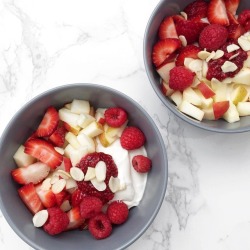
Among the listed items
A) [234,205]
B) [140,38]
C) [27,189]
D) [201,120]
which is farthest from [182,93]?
[27,189]

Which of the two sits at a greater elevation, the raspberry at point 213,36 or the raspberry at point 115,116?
the raspberry at point 213,36

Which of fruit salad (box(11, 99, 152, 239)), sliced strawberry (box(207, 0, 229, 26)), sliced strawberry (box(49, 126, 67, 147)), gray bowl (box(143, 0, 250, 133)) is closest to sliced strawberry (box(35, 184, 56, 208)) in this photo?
fruit salad (box(11, 99, 152, 239))

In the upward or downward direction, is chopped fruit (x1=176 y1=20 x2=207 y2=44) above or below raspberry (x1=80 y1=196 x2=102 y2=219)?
above

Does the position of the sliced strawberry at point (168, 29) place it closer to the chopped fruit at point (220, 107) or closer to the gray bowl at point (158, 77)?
the gray bowl at point (158, 77)

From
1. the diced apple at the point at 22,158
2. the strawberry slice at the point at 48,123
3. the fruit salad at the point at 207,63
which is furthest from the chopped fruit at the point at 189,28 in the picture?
the diced apple at the point at 22,158

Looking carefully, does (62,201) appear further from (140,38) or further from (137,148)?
(140,38)

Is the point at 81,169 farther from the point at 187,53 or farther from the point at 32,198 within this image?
the point at 187,53

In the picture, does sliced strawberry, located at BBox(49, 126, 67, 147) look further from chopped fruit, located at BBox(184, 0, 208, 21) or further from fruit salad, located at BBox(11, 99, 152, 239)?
chopped fruit, located at BBox(184, 0, 208, 21)
